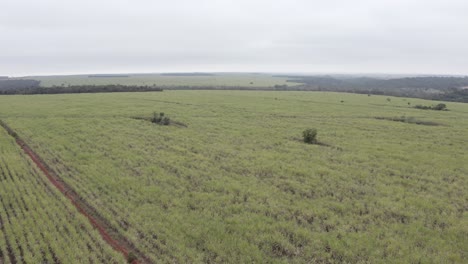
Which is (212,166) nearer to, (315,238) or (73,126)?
(315,238)

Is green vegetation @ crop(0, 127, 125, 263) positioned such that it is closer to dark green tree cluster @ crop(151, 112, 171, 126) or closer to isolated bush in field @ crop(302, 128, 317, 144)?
dark green tree cluster @ crop(151, 112, 171, 126)

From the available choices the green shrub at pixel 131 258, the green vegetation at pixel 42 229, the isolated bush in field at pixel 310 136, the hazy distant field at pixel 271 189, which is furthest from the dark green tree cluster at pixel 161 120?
the green shrub at pixel 131 258

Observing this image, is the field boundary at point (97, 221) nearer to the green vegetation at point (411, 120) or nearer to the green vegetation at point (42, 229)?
the green vegetation at point (42, 229)

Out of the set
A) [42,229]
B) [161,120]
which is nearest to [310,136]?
[161,120]

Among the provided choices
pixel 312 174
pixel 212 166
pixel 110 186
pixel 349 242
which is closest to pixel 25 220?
pixel 110 186

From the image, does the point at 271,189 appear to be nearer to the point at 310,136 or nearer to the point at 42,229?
the point at 42,229
